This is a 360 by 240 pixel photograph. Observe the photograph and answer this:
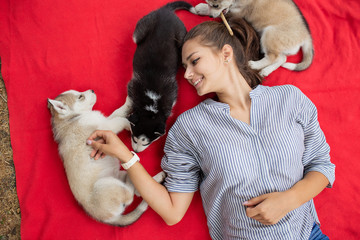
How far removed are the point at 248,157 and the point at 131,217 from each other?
3.45ft

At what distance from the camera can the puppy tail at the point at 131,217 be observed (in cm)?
205

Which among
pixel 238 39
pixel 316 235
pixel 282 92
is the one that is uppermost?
pixel 238 39

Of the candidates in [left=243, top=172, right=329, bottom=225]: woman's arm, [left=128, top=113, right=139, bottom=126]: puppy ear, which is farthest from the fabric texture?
[left=128, top=113, right=139, bottom=126]: puppy ear

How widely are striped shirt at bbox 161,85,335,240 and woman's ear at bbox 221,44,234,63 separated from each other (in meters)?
0.31

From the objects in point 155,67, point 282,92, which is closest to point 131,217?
point 155,67

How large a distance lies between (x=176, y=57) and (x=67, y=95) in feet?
3.14

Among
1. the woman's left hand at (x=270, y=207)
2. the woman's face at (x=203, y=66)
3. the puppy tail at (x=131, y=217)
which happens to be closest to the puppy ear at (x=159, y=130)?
the woman's face at (x=203, y=66)

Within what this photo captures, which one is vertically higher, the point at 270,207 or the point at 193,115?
the point at 193,115

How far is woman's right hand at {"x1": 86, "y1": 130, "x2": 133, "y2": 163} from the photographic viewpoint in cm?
178

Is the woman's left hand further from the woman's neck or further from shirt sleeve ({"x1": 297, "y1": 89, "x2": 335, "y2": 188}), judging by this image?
the woman's neck

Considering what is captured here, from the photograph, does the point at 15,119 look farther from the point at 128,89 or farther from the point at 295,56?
the point at 295,56

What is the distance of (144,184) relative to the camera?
182 centimetres

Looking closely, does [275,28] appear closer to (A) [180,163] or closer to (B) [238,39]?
(B) [238,39]

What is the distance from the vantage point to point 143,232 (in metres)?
2.15
